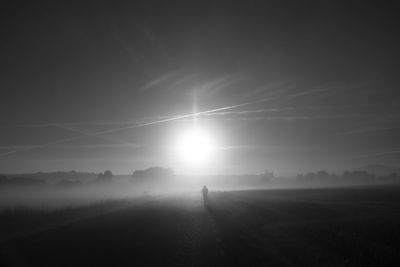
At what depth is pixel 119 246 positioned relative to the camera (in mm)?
17484

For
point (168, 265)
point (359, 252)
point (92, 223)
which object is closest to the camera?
point (168, 265)

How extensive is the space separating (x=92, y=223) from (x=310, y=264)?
1805 cm

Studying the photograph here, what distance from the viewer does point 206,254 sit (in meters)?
15.5

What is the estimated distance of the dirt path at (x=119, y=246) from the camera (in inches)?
568

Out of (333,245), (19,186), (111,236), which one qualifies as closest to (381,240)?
(333,245)

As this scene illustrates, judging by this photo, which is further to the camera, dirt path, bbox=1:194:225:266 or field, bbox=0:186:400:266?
field, bbox=0:186:400:266

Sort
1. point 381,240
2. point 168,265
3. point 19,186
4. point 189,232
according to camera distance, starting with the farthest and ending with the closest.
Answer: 1. point 19,186
2. point 189,232
3. point 381,240
4. point 168,265

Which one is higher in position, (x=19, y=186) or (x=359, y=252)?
(x=19, y=186)

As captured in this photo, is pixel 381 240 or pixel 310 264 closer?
pixel 310 264

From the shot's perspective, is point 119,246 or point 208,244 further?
point 208,244

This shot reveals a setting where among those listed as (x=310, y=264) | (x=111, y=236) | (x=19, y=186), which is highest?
(x=19, y=186)

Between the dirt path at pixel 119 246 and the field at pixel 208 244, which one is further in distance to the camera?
the field at pixel 208 244

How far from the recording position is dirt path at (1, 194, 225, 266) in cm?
1443

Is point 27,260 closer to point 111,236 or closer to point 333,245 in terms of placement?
point 111,236
